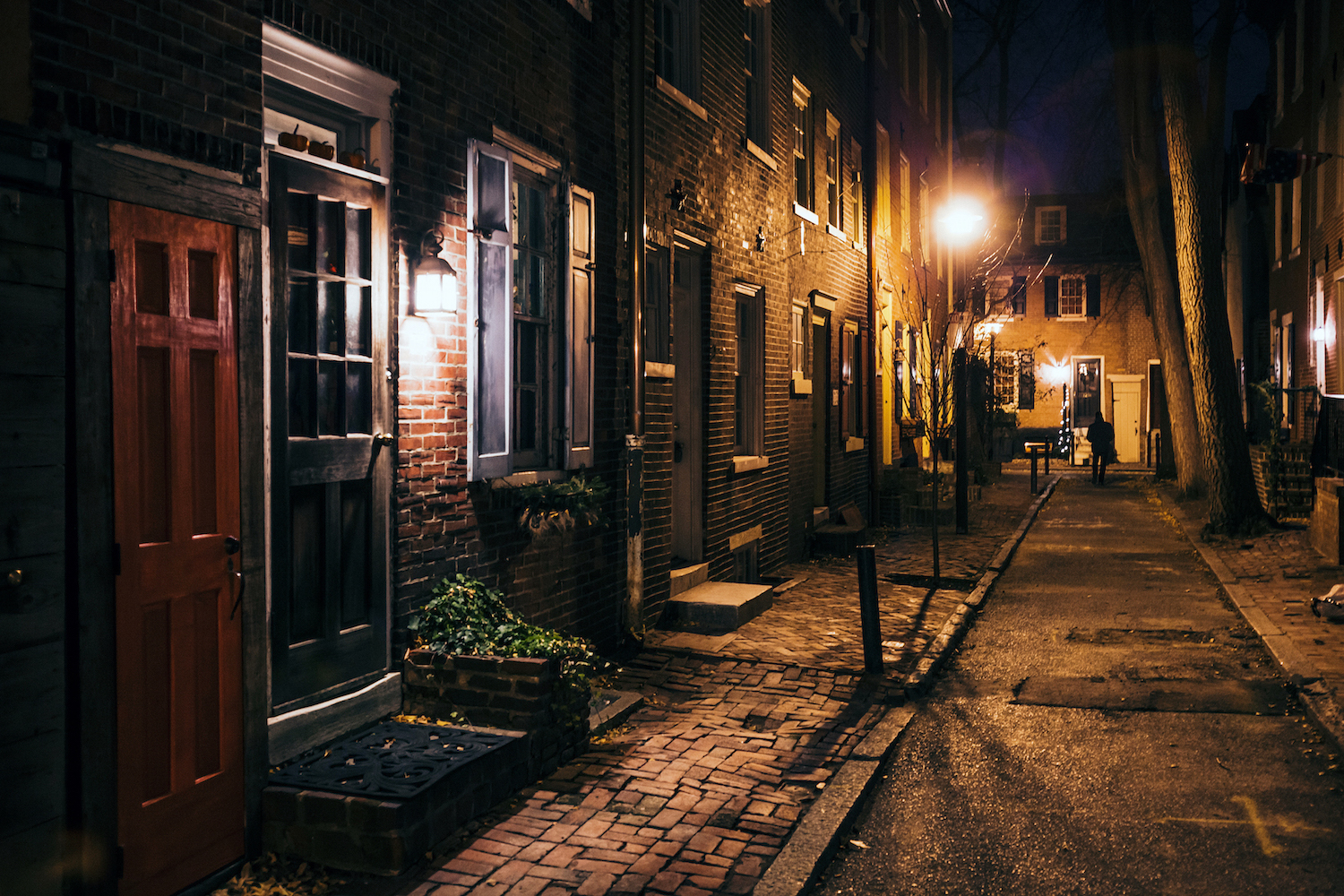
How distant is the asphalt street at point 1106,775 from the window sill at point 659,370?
324 cm

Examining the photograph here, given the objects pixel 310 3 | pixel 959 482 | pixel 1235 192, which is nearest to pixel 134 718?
pixel 310 3

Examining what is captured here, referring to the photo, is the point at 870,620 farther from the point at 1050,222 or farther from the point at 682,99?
the point at 1050,222

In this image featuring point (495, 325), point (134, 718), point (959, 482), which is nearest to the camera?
point (134, 718)

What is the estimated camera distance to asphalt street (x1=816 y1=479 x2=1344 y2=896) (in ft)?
15.4

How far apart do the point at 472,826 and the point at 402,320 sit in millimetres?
2529

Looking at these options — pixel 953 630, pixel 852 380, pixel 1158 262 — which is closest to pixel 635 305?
pixel 953 630

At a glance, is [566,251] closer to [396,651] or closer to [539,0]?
[539,0]

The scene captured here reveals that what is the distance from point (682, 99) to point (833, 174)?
21.6 ft

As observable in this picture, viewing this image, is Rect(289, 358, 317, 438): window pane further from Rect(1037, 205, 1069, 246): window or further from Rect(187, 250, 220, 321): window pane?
Rect(1037, 205, 1069, 246): window

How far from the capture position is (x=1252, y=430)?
26750 mm

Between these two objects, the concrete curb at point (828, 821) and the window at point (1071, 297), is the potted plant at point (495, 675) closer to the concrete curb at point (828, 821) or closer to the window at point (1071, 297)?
the concrete curb at point (828, 821)

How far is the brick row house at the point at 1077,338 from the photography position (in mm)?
39531

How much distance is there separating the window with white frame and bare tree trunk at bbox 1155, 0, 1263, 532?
649 centimetres

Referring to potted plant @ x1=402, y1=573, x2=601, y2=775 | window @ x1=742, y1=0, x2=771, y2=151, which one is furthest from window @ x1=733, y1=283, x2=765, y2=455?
potted plant @ x1=402, y1=573, x2=601, y2=775
